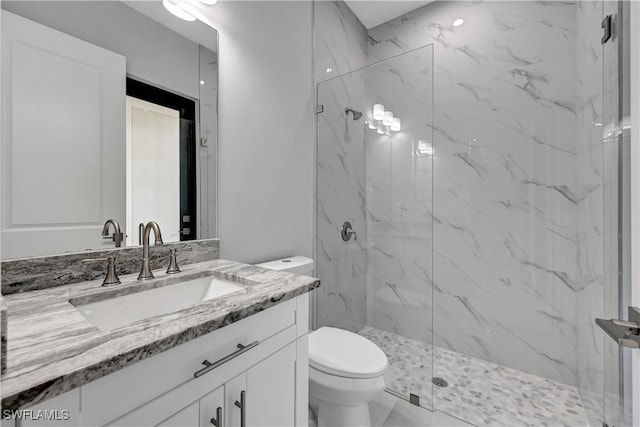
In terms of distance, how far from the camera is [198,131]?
50.1 inches

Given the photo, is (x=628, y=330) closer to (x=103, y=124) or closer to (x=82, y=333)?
(x=82, y=333)

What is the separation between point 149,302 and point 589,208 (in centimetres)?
216

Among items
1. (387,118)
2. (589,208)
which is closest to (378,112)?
(387,118)

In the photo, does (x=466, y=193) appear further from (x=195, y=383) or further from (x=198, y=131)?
(x=195, y=383)

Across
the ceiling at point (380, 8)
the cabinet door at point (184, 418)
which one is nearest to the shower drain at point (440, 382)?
the cabinet door at point (184, 418)

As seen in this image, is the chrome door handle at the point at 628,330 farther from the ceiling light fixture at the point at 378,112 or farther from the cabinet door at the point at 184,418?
the ceiling light fixture at the point at 378,112

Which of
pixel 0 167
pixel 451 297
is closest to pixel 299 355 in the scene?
pixel 0 167

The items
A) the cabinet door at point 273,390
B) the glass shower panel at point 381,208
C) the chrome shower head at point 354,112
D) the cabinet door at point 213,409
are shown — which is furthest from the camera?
the chrome shower head at point 354,112

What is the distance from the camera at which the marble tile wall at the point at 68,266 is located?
80cm

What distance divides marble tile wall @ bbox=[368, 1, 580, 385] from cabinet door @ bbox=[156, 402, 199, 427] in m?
1.94

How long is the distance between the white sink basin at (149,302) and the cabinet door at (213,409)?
1.14 ft

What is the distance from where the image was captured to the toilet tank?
4.89ft

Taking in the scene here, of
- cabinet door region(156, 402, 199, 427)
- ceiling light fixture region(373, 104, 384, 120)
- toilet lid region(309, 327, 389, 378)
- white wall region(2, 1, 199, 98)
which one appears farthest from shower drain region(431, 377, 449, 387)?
white wall region(2, 1, 199, 98)

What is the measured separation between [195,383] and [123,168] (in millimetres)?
810
